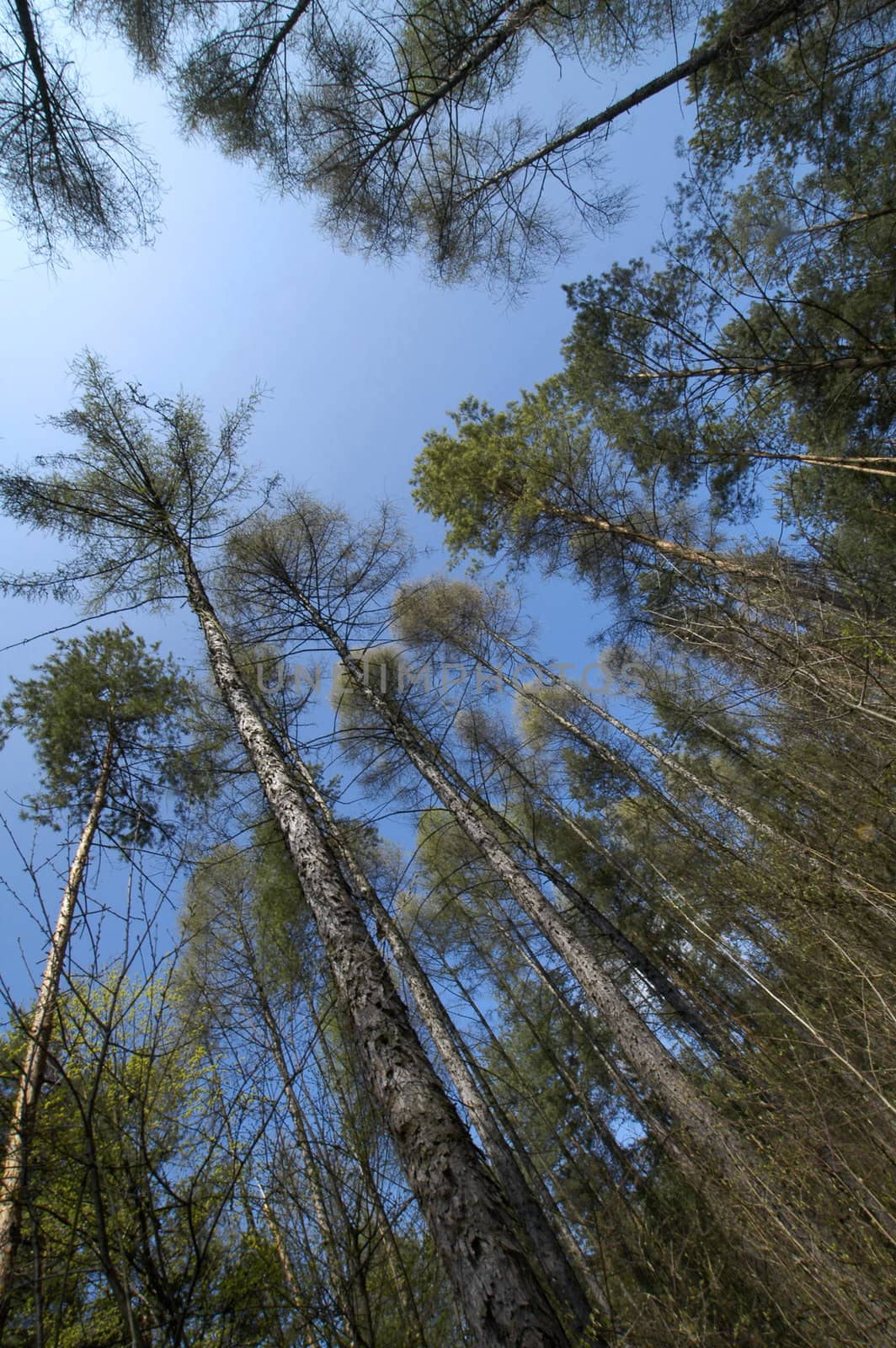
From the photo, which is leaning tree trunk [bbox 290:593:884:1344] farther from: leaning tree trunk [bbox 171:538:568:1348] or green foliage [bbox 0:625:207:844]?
green foliage [bbox 0:625:207:844]

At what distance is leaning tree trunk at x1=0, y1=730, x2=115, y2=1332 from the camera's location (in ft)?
4.51

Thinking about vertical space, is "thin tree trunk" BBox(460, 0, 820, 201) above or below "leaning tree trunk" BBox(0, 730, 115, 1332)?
above

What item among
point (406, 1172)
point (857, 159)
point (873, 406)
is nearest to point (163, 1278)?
point (406, 1172)

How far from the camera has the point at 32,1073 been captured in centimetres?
350

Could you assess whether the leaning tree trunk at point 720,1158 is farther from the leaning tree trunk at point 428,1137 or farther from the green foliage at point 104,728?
the green foliage at point 104,728

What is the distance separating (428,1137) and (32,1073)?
3.09 meters

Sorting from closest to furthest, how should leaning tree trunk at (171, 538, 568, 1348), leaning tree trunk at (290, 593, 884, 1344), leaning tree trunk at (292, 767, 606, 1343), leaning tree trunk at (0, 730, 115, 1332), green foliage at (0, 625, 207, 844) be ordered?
1. leaning tree trunk at (0, 730, 115, 1332)
2. leaning tree trunk at (171, 538, 568, 1348)
3. leaning tree trunk at (290, 593, 884, 1344)
4. leaning tree trunk at (292, 767, 606, 1343)
5. green foliage at (0, 625, 207, 844)

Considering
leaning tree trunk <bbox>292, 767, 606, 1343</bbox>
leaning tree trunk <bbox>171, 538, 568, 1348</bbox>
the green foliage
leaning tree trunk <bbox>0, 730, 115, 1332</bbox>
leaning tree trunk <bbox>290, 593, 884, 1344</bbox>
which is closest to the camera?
leaning tree trunk <bbox>0, 730, 115, 1332</bbox>

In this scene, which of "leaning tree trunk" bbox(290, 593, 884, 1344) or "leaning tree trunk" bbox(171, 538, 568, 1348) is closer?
"leaning tree trunk" bbox(171, 538, 568, 1348)

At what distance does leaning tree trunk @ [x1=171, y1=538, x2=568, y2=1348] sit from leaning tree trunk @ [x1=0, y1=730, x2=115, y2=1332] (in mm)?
1159

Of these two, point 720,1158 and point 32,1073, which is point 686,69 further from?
point 32,1073

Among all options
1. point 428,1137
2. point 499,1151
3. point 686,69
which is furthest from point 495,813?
point 686,69

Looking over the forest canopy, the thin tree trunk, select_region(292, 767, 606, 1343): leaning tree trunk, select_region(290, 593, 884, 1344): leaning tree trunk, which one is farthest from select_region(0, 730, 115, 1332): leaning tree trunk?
the thin tree trunk

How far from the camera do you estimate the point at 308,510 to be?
22.9ft
